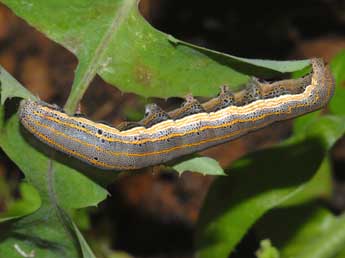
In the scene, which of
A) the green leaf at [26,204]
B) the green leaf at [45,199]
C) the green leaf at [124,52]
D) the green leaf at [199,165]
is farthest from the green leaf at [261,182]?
the green leaf at [26,204]

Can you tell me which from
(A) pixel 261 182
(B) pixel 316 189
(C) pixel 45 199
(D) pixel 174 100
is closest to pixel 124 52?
(C) pixel 45 199

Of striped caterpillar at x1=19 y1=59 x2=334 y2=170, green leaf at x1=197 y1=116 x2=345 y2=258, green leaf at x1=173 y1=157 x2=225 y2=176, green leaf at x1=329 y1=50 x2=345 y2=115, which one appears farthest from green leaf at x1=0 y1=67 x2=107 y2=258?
green leaf at x1=329 y1=50 x2=345 y2=115

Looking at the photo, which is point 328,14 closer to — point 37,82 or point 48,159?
point 37,82

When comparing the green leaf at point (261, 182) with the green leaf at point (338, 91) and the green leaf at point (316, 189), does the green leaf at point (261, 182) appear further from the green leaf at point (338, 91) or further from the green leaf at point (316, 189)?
the green leaf at point (316, 189)

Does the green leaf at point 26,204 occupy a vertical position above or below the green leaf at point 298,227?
below

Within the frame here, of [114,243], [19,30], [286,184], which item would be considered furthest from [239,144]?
[19,30]
